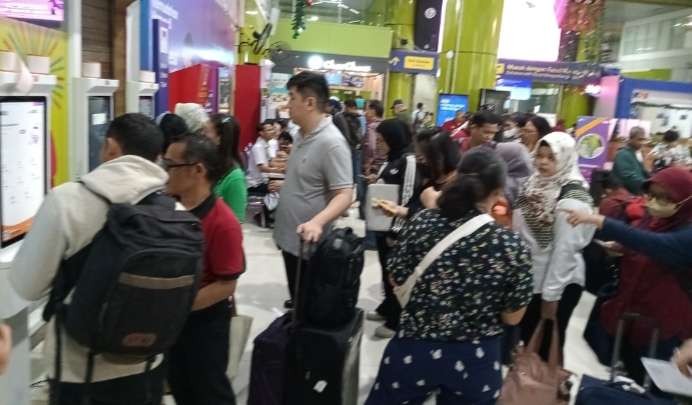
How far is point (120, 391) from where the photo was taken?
5.09 ft

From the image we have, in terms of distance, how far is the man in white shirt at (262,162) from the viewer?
6789 millimetres

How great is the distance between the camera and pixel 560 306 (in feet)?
9.58

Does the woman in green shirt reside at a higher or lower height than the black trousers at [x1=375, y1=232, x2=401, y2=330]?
higher

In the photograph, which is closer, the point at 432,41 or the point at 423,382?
the point at 423,382

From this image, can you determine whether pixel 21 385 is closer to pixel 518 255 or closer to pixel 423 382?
pixel 423 382

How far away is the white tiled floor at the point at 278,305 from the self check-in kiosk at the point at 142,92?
155cm

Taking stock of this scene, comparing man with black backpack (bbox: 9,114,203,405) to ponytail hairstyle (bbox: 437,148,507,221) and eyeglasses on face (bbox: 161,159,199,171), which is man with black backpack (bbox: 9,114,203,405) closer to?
eyeglasses on face (bbox: 161,159,199,171)

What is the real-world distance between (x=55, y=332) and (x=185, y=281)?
36 centimetres

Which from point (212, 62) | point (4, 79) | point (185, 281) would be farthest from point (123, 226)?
point (212, 62)

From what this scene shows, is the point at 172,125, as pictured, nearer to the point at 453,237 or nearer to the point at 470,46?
the point at 453,237

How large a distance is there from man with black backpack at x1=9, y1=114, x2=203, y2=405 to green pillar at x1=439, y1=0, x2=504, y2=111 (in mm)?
10649

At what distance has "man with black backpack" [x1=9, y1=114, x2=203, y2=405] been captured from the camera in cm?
139

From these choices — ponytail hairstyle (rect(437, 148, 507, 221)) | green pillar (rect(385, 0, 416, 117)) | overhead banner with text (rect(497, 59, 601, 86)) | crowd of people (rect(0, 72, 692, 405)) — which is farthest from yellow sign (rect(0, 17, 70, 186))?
overhead banner with text (rect(497, 59, 601, 86))

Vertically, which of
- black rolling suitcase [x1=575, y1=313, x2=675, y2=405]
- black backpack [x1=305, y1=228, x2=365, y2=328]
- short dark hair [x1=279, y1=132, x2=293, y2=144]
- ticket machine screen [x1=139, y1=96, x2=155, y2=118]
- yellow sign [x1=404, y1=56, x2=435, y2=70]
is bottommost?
black rolling suitcase [x1=575, y1=313, x2=675, y2=405]
